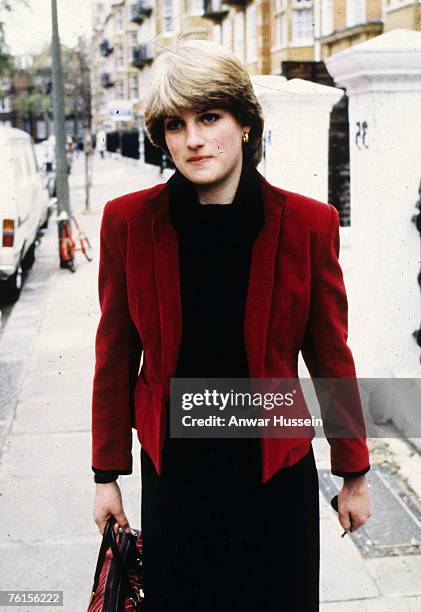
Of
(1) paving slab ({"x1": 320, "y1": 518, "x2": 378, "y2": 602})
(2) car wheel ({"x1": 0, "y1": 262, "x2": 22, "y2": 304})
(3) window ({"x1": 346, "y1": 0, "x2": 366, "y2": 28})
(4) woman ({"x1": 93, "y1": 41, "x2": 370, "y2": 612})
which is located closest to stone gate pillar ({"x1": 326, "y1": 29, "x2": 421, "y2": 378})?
(1) paving slab ({"x1": 320, "y1": 518, "x2": 378, "y2": 602})

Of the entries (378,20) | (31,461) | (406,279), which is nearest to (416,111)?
(406,279)

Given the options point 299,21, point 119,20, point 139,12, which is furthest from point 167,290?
point 299,21

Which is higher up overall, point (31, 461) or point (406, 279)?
point (406, 279)

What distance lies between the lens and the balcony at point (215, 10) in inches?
249

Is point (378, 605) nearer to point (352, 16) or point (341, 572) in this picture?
point (341, 572)

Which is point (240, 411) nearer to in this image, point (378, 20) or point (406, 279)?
point (406, 279)

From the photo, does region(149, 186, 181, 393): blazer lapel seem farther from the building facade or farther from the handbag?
the handbag

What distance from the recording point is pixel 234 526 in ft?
6.39

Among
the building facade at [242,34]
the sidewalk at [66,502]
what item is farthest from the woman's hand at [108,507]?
the sidewalk at [66,502]

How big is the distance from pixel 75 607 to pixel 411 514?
1603 millimetres

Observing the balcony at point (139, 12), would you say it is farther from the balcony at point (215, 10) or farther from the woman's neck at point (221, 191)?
the woman's neck at point (221, 191)

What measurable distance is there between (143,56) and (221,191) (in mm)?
1963

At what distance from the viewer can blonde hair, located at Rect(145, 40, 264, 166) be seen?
5.91ft

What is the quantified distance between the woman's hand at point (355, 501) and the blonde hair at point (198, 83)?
968mm
